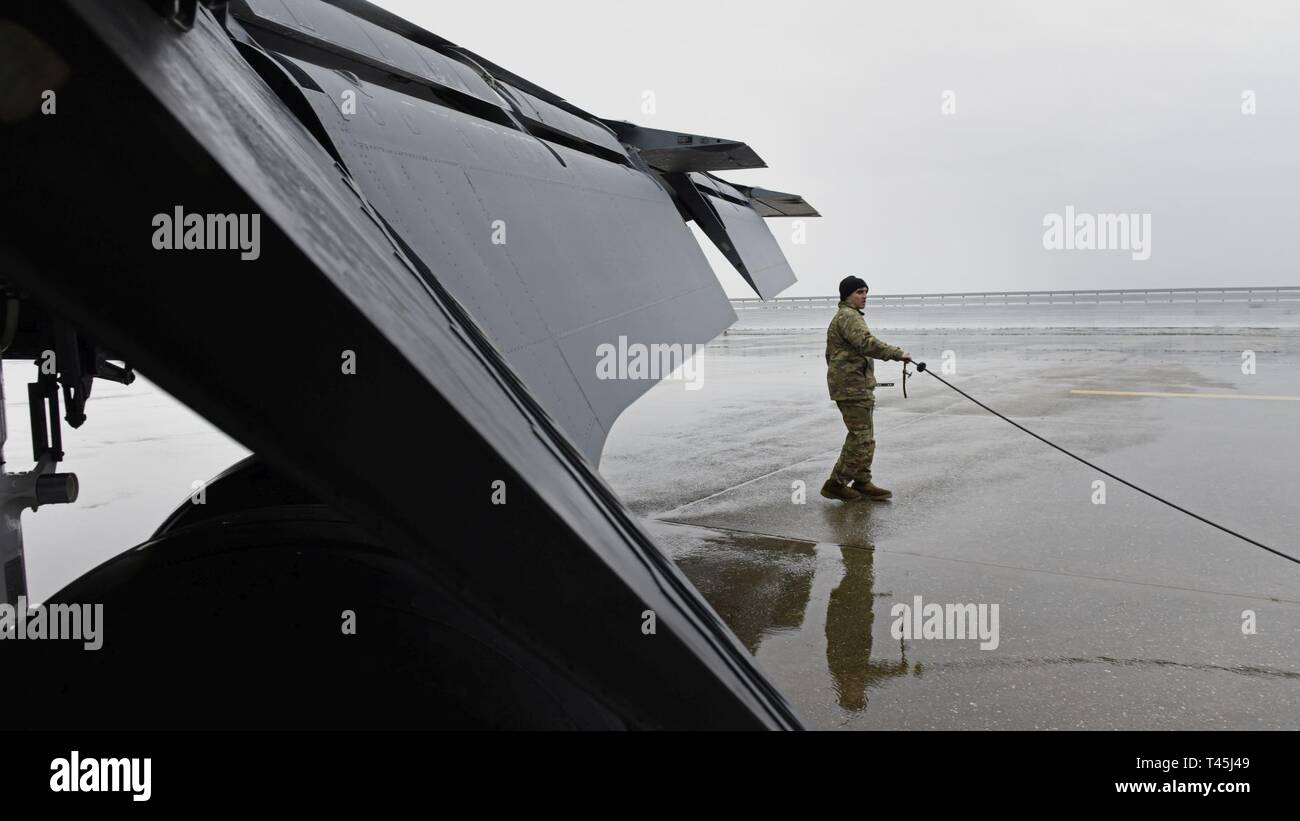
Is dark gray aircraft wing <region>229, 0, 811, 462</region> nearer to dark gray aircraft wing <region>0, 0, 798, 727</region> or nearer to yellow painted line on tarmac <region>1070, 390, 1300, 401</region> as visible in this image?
dark gray aircraft wing <region>0, 0, 798, 727</region>

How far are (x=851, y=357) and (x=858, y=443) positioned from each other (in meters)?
0.73

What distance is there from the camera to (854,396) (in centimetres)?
714

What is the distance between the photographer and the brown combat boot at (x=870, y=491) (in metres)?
7.13

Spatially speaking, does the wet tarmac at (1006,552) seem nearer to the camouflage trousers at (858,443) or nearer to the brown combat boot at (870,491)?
the brown combat boot at (870,491)

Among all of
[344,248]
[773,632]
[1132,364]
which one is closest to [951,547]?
[773,632]

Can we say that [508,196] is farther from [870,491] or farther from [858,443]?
[870,491]

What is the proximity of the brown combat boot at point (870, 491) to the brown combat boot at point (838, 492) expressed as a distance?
0.06m

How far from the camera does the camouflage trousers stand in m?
7.08

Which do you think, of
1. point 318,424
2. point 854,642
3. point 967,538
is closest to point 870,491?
point 967,538

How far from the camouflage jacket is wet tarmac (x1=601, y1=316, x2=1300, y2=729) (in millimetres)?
941

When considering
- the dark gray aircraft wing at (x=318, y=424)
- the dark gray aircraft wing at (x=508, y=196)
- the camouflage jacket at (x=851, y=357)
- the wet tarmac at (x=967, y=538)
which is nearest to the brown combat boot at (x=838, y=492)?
the wet tarmac at (x=967, y=538)

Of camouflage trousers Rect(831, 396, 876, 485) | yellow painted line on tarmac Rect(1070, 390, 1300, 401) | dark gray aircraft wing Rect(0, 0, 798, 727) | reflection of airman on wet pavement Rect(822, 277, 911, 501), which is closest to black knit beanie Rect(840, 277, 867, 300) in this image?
reflection of airman on wet pavement Rect(822, 277, 911, 501)

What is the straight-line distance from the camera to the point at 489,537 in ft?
3.74
